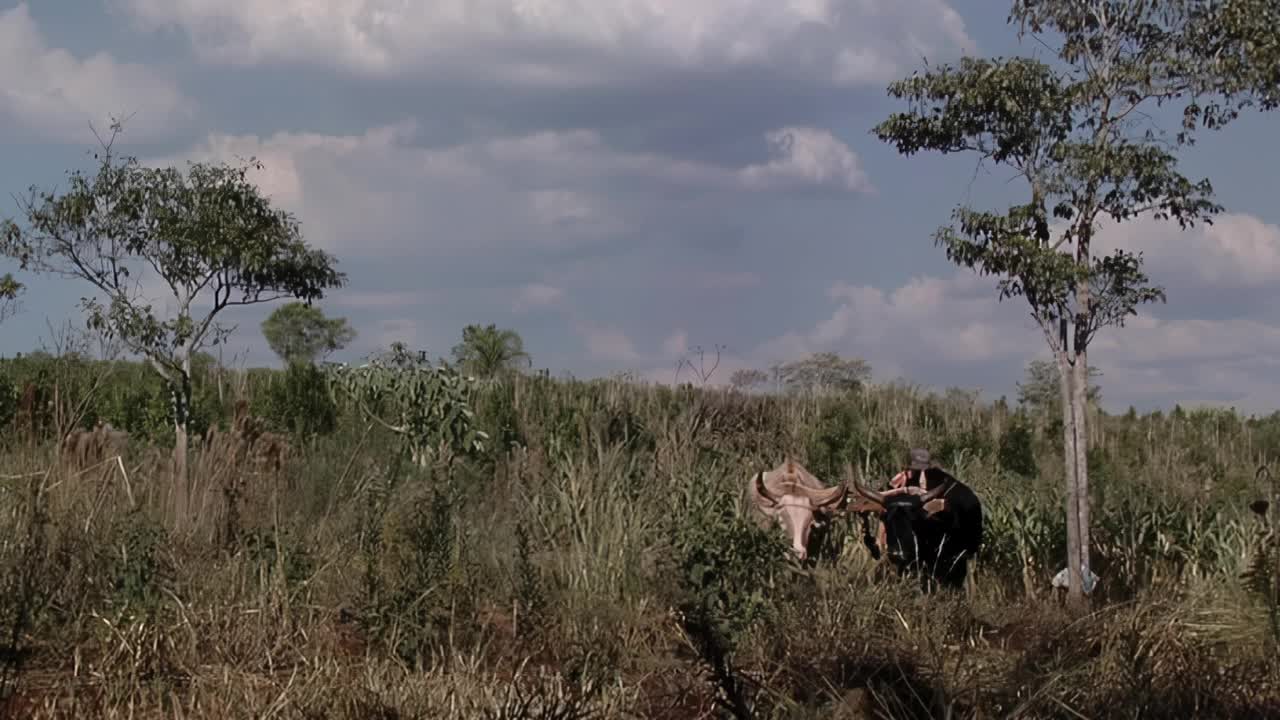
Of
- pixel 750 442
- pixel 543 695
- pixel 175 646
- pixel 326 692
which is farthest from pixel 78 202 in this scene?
pixel 543 695

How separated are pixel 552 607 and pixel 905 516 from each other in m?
2.97

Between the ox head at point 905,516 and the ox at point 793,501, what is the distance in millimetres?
370

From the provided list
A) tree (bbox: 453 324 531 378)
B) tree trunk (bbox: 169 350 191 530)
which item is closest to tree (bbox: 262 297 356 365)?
tree (bbox: 453 324 531 378)

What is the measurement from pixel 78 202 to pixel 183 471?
6.84 m

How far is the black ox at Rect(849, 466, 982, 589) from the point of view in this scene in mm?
10062

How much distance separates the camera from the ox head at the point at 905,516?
396 inches

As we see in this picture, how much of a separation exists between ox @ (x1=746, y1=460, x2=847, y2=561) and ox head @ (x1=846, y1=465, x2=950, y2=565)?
1.21 ft

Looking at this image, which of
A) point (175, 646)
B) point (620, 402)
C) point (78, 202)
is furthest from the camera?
point (620, 402)

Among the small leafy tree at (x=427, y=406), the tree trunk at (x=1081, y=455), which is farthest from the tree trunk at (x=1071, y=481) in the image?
the small leafy tree at (x=427, y=406)

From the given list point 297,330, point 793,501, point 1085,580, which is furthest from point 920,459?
point 297,330

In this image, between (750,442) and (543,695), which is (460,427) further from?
(543,695)

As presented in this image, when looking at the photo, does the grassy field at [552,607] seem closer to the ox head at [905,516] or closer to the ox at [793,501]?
the ox head at [905,516]

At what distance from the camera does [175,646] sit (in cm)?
700

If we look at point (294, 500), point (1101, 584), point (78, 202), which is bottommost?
point (1101, 584)
